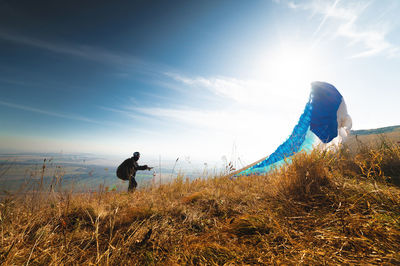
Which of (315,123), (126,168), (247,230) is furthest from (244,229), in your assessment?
(126,168)

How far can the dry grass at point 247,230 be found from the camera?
1.15 meters

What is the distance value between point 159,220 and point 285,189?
6.19 feet

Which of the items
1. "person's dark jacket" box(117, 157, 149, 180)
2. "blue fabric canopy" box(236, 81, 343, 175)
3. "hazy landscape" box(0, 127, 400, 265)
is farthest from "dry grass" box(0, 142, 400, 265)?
"person's dark jacket" box(117, 157, 149, 180)

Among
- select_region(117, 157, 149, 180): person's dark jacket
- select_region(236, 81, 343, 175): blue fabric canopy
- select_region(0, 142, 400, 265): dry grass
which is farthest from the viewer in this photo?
select_region(117, 157, 149, 180): person's dark jacket

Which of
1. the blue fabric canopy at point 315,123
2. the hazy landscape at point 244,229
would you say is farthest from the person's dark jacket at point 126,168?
the blue fabric canopy at point 315,123

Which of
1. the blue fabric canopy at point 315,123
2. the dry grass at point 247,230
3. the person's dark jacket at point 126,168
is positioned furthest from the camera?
the person's dark jacket at point 126,168

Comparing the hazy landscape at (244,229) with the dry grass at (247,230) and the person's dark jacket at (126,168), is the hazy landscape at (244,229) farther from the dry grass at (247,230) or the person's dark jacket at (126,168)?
the person's dark jacket at (126,168)

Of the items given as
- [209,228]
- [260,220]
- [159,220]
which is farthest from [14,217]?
[260,220]

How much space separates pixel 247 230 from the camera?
5.44 ft

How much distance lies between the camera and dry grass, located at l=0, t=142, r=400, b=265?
1148 millimetres

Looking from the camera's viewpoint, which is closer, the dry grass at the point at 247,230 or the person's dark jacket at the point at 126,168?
the dry grass at the point at 247,230

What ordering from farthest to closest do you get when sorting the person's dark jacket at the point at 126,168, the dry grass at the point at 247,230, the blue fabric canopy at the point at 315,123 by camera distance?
the person's dark jacket at the point at 126,168 < the blue fabric canopy at the point at 315,123 < the dry grass at the point at 247,230

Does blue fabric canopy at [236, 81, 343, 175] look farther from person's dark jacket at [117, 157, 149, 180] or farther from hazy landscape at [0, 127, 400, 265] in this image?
person's dark jacket at [117, 157, 149, 180]

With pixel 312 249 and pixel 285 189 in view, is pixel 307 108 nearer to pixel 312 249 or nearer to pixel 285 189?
pixel 285 189
